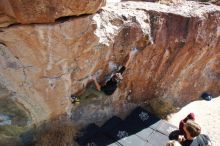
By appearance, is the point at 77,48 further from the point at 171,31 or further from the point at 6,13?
the point at 171,31

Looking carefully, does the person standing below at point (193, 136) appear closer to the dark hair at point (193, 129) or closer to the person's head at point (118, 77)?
the dark hair at point (193, 129)

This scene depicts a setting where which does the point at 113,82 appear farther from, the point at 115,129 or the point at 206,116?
the point at 206,116

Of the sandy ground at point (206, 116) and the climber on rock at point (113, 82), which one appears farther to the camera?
the sandy ground at point (206, 116)

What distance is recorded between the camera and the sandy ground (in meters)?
6.29

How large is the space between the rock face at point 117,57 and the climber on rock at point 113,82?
0.33ft

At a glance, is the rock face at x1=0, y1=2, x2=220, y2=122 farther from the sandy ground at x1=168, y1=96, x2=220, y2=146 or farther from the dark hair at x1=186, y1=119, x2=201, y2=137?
the dark hair at x1=186, y1=119, x2=201, y2=137

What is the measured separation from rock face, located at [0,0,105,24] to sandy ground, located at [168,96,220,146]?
3.10 meters

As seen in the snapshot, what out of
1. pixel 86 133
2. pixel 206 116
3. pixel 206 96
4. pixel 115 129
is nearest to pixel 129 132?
pixel 115 129

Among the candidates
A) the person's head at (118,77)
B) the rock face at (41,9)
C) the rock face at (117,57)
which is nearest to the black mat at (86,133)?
the rock face at (117,57)

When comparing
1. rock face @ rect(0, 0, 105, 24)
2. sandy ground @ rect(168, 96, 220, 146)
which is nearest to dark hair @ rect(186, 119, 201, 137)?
sandy ground @ rect(168, 96, 220, 146)

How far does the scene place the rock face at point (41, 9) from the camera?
12.3 ft

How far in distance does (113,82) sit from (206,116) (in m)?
2.14

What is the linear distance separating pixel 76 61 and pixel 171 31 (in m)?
1.83

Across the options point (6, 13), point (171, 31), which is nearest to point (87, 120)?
point (171, 31)
